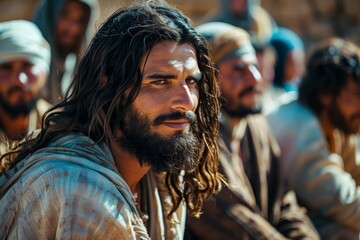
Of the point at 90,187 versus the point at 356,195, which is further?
the point at 356,195

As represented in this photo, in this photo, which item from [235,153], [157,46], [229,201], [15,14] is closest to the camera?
[157,46]

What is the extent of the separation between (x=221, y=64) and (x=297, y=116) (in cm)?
78

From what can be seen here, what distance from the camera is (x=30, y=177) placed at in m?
3.38

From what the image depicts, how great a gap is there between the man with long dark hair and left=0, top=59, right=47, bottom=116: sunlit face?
5.83 feet

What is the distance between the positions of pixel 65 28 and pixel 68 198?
13.3 ft

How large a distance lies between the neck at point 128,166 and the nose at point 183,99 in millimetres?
308

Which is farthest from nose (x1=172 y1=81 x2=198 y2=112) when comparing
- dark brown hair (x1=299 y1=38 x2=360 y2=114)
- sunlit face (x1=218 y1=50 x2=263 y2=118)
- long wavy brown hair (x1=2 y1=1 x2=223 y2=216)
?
dark brown hair (x1=299 y1=38 x2=360 y2=114)

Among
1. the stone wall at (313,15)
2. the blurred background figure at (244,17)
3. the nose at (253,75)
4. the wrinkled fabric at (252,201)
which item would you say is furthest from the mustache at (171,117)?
the stone wall at (313,15)

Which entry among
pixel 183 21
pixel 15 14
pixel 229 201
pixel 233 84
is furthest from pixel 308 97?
pixel 15 14

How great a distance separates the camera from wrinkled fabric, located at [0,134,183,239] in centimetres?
326

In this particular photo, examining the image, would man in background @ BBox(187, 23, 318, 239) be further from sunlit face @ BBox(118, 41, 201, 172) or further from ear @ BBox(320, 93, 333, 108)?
sunlit face @ BBox(118, 41, 201, 172)

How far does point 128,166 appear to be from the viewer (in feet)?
12.3

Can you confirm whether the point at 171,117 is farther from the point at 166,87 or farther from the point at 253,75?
the point at 253,75

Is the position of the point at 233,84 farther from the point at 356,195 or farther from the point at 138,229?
the point at 138,229
